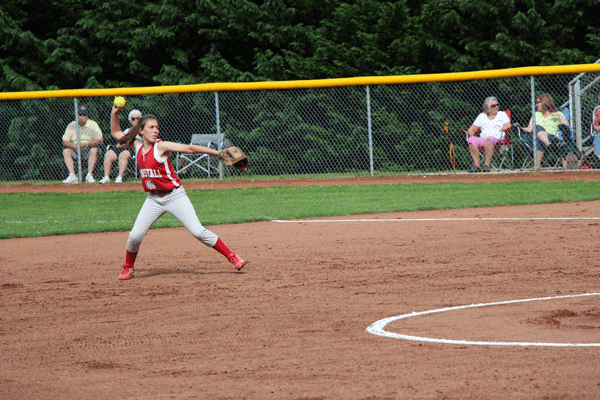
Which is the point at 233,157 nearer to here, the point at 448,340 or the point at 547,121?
the point at 448,340

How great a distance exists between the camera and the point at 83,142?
58.0 ft

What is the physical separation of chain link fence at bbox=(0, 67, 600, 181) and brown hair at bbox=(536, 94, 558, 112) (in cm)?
51

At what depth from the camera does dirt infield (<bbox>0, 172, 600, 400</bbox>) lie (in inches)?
159

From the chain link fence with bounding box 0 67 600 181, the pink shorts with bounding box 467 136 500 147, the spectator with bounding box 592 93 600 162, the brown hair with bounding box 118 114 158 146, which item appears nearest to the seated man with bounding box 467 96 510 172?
the pink shorts with bounding box 467 136 500 147

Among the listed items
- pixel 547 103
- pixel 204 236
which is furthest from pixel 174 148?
pixel 547 103

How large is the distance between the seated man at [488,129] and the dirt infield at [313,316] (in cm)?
562

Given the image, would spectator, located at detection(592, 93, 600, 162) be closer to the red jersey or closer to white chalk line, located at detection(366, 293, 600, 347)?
A: white chalk line, located at detection(366, 293, 600, 347)

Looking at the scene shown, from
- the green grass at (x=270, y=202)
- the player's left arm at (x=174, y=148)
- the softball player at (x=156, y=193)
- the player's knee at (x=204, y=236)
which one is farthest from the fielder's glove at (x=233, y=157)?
the green grass at (x=270, y=202)

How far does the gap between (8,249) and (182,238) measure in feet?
7.47

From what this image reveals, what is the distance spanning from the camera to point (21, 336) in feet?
17.7

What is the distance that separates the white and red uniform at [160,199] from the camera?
7391 millimetres

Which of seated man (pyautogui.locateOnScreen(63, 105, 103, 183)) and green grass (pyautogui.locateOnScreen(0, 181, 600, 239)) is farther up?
seated man (pyautogui.locateOnScreen(63, 105, 103, 183))

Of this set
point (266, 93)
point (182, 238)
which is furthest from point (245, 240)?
point (266, 93)

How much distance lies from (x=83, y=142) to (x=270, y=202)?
6096mm
